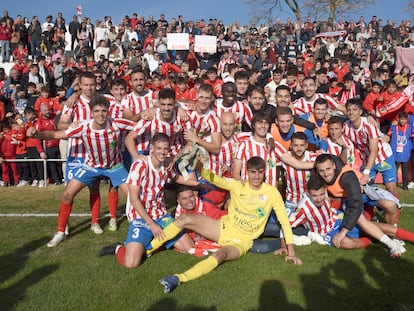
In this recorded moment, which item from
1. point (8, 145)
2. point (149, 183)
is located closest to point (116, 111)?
point (149, 183)

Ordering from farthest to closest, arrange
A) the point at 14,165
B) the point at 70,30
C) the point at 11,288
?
the point at 70,30 → the point at 14,165 → the point at 11,288

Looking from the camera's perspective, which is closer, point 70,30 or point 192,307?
point 192,307

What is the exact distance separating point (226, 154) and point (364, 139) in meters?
2.32

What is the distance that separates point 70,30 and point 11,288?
16.2 meters

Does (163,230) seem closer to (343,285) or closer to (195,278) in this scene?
(195,278)

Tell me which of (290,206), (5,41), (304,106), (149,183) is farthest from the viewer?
(5,41)

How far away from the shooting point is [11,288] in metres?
4.18

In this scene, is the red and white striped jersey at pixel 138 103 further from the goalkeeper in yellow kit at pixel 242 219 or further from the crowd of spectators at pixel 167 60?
the crowd of spectators at pixel 167 60

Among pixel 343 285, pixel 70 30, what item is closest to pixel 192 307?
pixel 343 285

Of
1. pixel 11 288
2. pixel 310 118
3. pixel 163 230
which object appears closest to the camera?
pixel 11 288

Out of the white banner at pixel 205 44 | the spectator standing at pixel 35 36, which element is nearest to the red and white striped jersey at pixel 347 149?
the white banner at pixel 205 44

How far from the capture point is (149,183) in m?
5.12

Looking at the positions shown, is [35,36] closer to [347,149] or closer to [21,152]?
[21,152]

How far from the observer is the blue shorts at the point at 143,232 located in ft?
16.1
